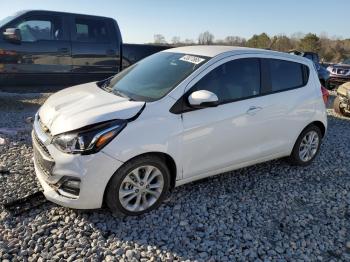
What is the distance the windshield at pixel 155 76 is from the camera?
3.90 m

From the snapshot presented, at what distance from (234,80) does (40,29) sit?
17.7ft

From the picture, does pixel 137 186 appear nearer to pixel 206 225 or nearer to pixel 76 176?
pixel 76 176

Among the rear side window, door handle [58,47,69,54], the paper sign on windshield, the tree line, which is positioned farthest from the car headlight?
the tree line

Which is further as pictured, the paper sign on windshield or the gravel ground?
the paper sign on windshield

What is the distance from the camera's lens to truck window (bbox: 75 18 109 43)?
819 cm

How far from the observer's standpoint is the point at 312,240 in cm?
350

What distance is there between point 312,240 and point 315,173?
1850 mm

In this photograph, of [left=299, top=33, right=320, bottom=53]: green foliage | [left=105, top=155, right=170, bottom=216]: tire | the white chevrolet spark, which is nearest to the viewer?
the white chevrolet spark

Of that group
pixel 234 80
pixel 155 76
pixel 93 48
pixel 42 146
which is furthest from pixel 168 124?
pixel 93 48

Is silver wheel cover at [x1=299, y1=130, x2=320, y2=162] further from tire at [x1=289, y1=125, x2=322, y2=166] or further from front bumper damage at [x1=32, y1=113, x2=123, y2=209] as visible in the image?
front bumper damage at [x1=32, y1=113, x2=123, y2=209]

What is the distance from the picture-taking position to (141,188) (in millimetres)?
3627

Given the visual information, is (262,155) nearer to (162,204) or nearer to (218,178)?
(218,178)

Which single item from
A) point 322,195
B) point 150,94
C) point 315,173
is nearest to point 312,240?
point 322,195

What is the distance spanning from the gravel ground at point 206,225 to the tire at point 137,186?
11cm
